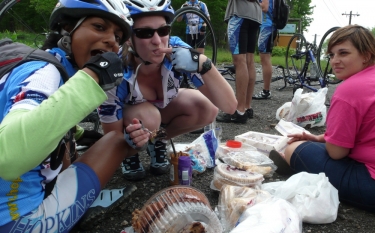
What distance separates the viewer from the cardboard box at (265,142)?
313 cm

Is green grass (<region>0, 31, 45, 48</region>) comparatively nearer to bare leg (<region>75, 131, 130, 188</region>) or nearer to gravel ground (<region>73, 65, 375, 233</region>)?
gravel ground (<region>73, 65, 375, 233</region>)

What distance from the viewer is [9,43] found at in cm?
153

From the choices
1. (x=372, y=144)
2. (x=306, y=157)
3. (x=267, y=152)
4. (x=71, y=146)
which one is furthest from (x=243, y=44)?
(x=71, y=146)

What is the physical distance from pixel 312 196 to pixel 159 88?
4.35 ft

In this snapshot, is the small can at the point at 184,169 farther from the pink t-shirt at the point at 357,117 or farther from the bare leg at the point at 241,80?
the bare leg at the point at 241,80

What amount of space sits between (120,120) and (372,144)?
5.74ft

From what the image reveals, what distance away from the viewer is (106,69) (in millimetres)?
1382

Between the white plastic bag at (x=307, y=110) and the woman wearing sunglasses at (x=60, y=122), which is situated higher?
the woman wearing sunglasses at (x=60, y=122)

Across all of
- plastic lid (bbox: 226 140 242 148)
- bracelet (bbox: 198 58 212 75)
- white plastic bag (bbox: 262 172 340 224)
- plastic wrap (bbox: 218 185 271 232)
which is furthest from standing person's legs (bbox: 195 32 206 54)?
plastic wrap (bbox: 218 185 271 232)

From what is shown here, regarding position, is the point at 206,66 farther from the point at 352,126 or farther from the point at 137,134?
the point at 352,126

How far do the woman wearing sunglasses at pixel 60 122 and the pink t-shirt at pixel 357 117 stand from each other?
51.6 inches

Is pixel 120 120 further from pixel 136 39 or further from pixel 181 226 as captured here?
pixel 181 226

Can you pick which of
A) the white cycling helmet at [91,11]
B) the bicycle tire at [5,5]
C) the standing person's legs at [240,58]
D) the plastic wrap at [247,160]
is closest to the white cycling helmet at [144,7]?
the white cycling helmet at [91,11]

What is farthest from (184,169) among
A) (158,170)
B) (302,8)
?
(302,8)
